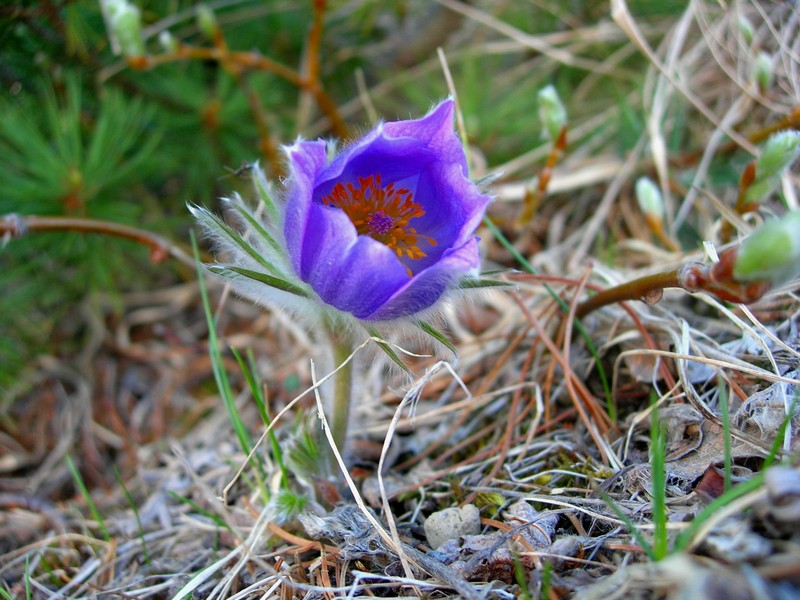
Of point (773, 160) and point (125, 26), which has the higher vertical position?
point (125, 26)

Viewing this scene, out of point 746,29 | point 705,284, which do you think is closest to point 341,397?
point 705,284

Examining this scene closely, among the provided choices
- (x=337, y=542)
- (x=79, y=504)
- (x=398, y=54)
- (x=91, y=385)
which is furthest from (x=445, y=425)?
(x=398, y=54)

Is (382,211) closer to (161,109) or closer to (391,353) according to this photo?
(391,353)

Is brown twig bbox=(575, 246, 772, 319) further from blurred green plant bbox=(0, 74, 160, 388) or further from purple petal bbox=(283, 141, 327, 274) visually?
blurred green plant bbox=(0, 74, 160, 388)

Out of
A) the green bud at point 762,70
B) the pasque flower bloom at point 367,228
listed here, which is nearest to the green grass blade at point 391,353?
the pasque flower bloom at point 367,228

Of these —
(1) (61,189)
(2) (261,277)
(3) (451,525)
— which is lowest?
(3) (451,525)

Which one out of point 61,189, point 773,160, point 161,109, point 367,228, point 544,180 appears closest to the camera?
point 367,228

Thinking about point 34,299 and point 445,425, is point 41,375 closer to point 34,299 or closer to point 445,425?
point 34,299

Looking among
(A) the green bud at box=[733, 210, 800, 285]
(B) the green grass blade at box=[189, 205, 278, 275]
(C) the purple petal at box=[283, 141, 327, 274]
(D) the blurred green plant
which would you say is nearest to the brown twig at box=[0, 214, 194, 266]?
(D) the blurred green plant
